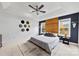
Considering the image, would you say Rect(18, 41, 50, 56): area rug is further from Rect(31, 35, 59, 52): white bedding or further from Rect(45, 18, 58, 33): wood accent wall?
Rect(45, 18, 58, 33): wood accent wall

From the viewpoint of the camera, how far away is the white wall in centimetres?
221

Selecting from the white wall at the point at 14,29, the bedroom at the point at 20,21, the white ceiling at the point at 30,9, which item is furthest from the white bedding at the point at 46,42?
the white ceiling at the point at 30,9

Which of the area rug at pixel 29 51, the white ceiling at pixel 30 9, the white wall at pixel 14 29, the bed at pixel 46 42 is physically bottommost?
the area rug at pixel 29 51

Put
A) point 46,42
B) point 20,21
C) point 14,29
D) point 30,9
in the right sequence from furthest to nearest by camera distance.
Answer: point 46,42
point 30,9
point 14,29
point 20,21

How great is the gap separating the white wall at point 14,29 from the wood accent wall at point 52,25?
0.37 metres

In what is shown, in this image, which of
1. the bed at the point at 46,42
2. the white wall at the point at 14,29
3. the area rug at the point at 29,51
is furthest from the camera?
the bed at the point at 46,42

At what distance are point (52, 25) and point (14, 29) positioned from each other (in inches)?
49.1

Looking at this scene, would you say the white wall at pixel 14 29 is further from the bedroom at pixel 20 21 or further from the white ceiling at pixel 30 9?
the white ceiling at pixel 30 9

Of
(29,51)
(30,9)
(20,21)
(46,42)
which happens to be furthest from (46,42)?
(30,9)

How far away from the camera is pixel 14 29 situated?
7.55 ft

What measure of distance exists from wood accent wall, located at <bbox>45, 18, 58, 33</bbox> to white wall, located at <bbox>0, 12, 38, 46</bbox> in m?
0.37

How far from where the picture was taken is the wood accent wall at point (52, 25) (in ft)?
7.58

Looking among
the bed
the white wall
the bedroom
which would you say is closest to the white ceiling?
the bedroom

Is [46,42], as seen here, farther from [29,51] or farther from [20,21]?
[20,21]
